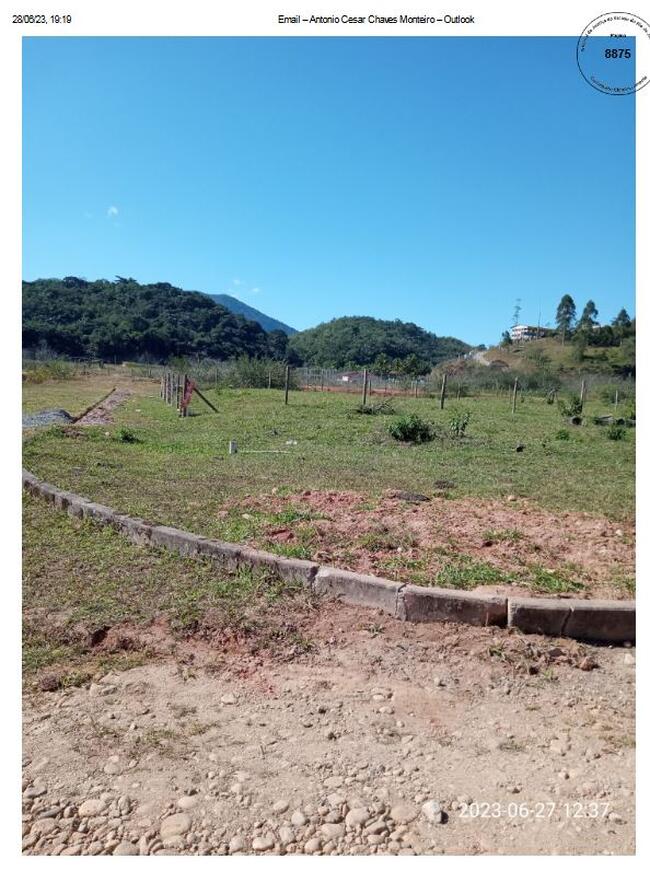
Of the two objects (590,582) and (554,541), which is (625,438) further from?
(590,582)

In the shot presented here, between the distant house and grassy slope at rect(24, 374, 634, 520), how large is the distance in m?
77.4

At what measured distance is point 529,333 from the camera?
102 m

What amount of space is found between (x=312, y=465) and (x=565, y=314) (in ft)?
265

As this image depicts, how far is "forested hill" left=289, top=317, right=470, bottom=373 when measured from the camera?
75.9 m

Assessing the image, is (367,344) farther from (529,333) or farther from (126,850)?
(126,850)

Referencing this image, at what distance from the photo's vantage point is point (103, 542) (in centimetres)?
484

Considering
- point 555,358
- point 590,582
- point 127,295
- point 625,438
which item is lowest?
point 590,582

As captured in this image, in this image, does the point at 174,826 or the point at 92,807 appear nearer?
the point at 174,826

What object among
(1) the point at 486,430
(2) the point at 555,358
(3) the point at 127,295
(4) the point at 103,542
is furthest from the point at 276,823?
(3) the point at 127,295

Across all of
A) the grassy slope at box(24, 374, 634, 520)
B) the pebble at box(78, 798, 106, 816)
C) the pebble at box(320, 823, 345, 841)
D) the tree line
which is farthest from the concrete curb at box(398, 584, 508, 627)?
the tree line

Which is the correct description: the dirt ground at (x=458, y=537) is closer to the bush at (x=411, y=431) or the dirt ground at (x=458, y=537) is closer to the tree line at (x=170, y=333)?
the bush at (x=411, y=431)

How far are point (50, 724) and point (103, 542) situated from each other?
2.44m

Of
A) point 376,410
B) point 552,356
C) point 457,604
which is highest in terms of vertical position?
point 552,356

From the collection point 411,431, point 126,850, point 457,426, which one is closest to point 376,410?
point 457,426
